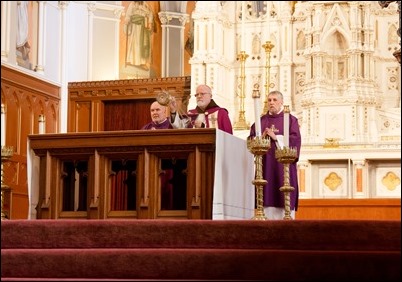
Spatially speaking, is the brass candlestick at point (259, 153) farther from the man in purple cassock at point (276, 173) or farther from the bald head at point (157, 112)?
the bald head at point (157, 112)

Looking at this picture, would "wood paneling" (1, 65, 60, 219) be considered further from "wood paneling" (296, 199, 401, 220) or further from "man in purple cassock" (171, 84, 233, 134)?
"man in purple cassock" (171, 84, 233, 134)

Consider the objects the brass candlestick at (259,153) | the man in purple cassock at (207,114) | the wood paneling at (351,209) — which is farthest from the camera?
the wood paneling at (351,209)

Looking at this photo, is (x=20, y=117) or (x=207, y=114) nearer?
(x=207, y=114)

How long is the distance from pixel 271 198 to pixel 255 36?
624cm

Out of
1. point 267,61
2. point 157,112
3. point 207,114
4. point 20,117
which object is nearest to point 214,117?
point 207,114

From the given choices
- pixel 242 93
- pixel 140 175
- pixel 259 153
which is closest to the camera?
pixel 259 153

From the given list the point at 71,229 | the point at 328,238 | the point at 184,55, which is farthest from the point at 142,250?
the point at 184,55

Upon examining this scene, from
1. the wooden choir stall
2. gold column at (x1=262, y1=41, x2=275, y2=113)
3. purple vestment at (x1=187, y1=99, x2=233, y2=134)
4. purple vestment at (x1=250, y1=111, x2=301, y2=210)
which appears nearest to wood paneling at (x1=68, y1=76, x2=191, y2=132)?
gold column at (x1=262, y1=41, x2=275, y2=113)

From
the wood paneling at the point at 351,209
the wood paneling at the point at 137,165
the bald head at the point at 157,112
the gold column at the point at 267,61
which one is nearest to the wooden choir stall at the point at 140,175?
the wood paneling at the point at 137,165

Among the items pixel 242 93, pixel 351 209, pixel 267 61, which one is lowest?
pixel 351 209

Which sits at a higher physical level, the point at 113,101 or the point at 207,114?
the point at 113,101

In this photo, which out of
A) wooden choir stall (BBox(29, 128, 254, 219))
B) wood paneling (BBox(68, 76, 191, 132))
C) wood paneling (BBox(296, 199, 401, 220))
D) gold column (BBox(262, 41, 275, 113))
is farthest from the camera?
wood paneling (BBox(68, 76, 191, 132))

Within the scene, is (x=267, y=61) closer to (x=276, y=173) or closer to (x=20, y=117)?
(x=20, y=117)

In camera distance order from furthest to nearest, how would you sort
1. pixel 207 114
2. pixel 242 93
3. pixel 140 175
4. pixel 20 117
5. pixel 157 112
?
pixel 20 117 < pixel 242 93 < pixel 207 114 < pixel 157 112 < pixel 140 175
